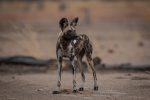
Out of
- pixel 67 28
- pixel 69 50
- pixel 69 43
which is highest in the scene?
pixel 67 28

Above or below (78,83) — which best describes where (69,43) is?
above

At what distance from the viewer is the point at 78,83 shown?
1364 cm

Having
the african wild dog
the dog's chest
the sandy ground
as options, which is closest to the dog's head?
the african wild dog

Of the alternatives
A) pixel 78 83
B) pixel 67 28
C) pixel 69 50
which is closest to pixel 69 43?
pixel 69 50

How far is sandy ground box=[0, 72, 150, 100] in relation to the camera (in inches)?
451

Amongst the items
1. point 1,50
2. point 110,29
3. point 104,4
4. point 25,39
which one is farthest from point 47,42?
point 104,4

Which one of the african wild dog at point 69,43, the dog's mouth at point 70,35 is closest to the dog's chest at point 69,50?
the african wild dog at point 69,43

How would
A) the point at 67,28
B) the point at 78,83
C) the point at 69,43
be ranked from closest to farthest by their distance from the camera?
the point at 67,28 → the point at 69,43 → the point at 78,83

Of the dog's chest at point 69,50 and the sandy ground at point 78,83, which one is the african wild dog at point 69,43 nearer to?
the dog's chest at point 69,50

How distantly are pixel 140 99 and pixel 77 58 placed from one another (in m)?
2.01

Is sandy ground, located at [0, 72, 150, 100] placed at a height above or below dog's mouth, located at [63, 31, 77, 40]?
below

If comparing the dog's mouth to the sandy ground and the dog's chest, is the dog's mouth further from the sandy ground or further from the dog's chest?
the sandy ground

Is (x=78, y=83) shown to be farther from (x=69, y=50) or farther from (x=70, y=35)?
(x=70, y=35)

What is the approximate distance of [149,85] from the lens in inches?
514
